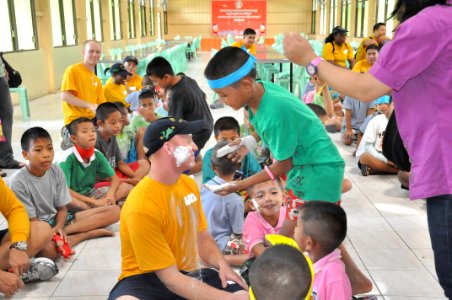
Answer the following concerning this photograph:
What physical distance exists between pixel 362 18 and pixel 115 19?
32.9ft

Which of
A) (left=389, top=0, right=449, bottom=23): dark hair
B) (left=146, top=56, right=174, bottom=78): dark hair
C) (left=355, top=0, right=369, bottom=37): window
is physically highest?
(left=355, top=0, right=369, bottom=37): window

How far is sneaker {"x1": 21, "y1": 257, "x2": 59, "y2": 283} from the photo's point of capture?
2.65 m

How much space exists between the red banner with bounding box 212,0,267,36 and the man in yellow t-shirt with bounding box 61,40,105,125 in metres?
22.2

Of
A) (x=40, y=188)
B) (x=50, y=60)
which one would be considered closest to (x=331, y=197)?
(x=40, y=188)

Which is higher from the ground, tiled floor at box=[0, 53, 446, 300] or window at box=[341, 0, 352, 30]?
window at box=[341, 0, 352, 30]

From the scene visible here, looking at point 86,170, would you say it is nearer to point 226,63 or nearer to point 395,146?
point 226,63

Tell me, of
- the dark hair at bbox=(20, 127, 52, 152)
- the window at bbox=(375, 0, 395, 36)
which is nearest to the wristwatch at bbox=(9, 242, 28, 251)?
the dark hair at bbox=(20, 127, 52, 152)

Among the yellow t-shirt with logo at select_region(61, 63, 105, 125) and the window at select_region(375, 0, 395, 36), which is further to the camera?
the window at select_region(375, 0, 395, 36)

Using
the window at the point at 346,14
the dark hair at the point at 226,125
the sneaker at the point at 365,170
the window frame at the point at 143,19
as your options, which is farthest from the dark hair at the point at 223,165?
the window frame at the point at 143,19

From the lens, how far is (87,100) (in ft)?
15.4

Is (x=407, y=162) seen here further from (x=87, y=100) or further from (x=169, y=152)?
(x=87, y=100)

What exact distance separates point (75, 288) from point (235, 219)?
1001mm

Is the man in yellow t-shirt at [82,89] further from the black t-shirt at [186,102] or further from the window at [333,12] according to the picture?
the window at [333,12]

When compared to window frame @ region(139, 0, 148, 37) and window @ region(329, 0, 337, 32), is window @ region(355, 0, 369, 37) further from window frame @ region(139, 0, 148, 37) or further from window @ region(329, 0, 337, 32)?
window frame @ region(139, 0, 148, 37)
